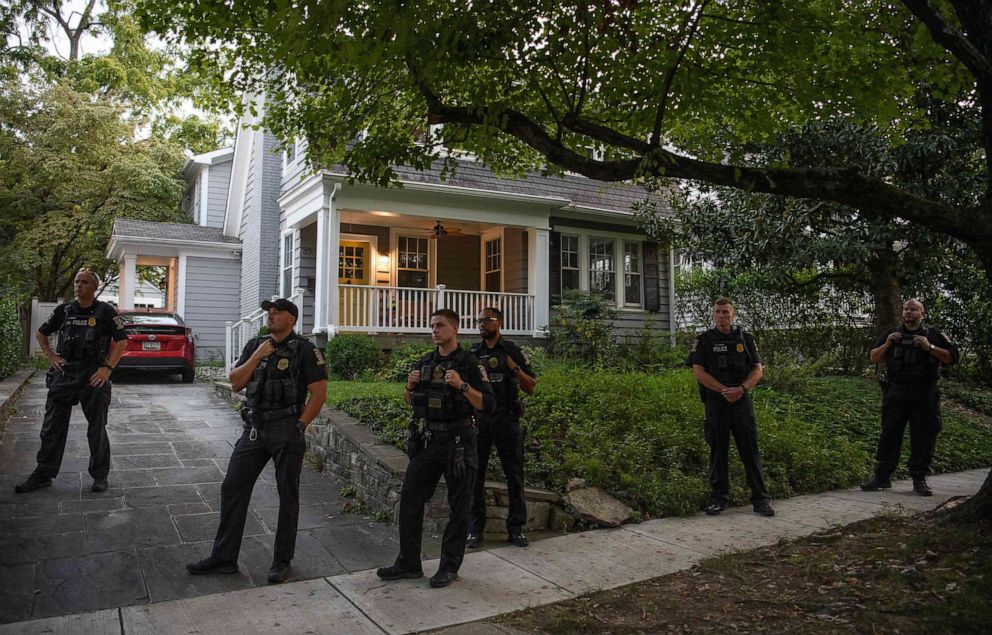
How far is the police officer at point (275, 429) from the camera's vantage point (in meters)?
4.73

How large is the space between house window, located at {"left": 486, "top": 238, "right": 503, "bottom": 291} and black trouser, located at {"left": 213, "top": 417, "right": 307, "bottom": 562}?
465 inches

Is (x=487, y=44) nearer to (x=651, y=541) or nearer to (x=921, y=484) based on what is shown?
(x=651, y=541)

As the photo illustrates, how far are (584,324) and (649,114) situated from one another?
771 centimetres

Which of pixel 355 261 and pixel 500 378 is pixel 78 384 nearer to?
pixel 500 378

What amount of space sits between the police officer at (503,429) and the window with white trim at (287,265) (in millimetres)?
10769

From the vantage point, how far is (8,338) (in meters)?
12.0

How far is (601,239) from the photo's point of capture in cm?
1680

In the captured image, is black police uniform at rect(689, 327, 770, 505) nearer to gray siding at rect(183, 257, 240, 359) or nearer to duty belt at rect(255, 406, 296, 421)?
duty belt at rect(255, 406, 296, 421)

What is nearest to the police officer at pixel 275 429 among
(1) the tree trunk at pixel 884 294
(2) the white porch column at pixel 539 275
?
(2) the white porch column at pixel 539 275

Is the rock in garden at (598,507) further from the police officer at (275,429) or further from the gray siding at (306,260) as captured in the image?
the gray siding at (306,260)

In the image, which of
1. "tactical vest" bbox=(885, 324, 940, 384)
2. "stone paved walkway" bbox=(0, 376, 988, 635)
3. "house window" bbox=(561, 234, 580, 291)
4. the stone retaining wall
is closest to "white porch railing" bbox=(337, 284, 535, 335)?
"house window" bbox=(561, 234, 580, 291)

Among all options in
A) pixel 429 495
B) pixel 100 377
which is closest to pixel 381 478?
pixel 429 495

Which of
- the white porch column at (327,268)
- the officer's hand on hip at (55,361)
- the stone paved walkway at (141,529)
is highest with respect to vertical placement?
the white porch column at (327,268)

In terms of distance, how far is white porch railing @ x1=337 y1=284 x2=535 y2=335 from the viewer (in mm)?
13297
